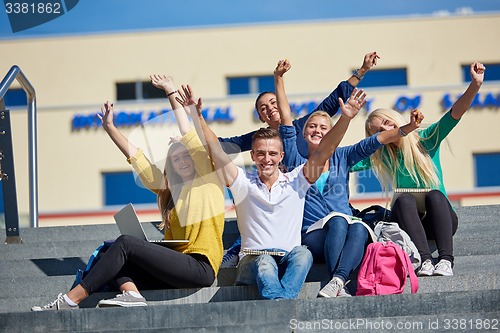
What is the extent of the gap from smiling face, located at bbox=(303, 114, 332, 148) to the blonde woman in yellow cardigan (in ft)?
2.35

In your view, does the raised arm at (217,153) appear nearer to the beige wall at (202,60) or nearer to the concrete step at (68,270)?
the concrete step at (68,270)

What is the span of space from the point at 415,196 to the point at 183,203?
1.44 metres

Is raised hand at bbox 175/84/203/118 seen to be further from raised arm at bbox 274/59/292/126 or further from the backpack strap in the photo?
the backpack strap

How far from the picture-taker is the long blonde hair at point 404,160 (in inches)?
238

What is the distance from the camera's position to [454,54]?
25391 millimetres

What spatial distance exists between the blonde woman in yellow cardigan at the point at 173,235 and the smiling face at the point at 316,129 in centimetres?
72

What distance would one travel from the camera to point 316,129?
6.05m

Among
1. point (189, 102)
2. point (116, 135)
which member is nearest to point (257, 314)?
point (189, 102)

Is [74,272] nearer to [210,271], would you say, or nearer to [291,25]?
[210,271]

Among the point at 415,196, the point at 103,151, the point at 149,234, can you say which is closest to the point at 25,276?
the point at 149,234

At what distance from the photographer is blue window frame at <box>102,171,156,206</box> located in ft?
78.9

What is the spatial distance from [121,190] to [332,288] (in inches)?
769

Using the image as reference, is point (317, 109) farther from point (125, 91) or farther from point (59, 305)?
point (125, 91)

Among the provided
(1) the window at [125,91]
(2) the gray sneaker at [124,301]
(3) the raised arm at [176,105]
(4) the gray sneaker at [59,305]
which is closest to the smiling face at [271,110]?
(3) the raised arm at [176,105]
